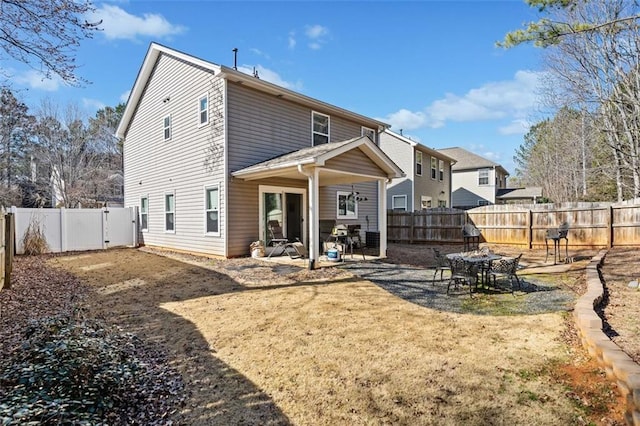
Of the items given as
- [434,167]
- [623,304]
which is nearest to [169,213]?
[623,304]

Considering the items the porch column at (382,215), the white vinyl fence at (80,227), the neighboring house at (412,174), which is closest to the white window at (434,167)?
the neighboring house at (412,174)

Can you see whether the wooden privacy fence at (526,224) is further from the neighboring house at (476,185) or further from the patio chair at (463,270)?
the neighboring house at (476,185)

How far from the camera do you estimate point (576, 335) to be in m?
4.06

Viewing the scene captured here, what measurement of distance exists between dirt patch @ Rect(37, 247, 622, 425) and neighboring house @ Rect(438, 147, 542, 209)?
84.0 ft

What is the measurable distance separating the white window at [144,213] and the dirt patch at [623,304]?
1526cm

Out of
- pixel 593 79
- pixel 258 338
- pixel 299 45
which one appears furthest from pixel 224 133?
pixel 593 79

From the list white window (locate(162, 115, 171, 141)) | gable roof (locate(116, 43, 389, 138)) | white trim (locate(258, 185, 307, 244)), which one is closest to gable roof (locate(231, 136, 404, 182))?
white trim (locate(258, 185, 307, 244))

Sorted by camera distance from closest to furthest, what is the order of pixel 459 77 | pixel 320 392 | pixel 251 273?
1. pixel 320 392
2. pixel 251 273
3. pixel 459 77

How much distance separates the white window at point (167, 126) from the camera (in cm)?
1334

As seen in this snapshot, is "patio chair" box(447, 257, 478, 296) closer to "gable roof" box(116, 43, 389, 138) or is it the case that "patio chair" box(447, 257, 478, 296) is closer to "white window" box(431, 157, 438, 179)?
"gable roof" box(116, 43, 389, 138)

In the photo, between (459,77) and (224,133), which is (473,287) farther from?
(459,77)

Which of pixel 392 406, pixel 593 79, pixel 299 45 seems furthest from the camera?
pixel 299 45

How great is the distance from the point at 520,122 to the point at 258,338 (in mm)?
15624

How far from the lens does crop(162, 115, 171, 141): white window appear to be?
43.8ft
